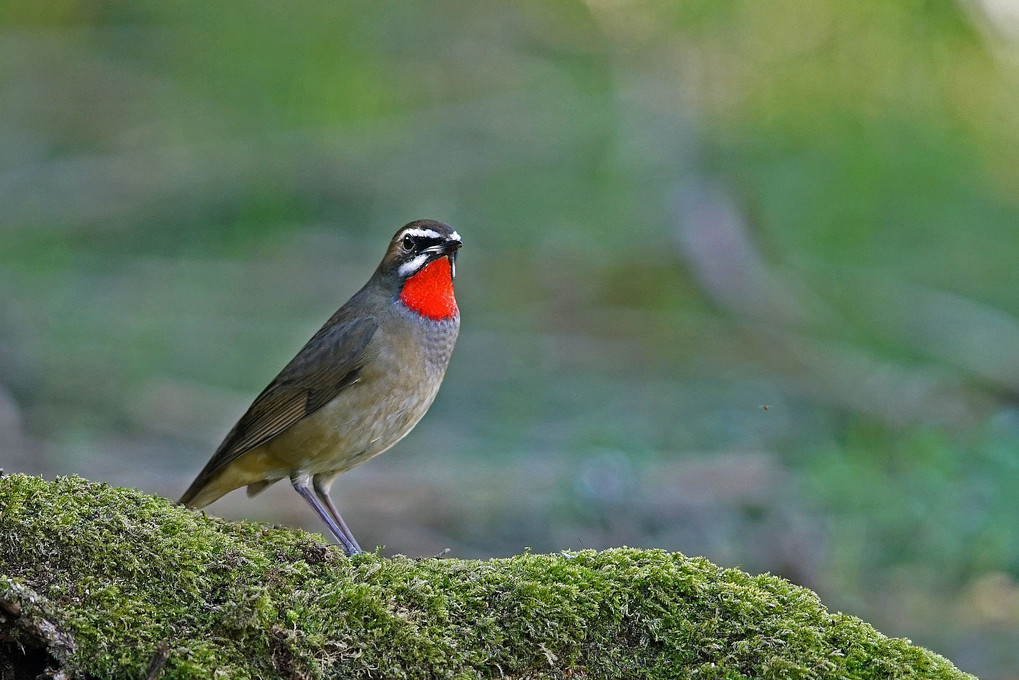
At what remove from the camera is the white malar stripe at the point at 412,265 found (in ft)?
18.4

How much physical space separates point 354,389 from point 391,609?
7.11 feet

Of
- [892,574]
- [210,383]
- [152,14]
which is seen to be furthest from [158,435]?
[152,14]

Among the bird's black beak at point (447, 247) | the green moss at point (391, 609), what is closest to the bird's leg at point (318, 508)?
the bird's black beak at point (447, 247)

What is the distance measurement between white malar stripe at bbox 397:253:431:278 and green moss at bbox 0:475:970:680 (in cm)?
227

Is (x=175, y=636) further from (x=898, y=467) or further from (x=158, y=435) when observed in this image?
(x=898, y=467)

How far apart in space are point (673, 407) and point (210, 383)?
4.08 metres

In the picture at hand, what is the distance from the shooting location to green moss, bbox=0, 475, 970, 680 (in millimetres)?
3088

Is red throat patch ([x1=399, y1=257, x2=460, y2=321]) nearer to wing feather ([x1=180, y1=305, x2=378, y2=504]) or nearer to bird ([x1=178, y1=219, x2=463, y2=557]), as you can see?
bird ([x1=178, y1=219, x2=463, y2=557])

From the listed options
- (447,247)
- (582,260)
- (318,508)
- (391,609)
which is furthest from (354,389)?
(582,260)

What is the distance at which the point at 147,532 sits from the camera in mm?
3387

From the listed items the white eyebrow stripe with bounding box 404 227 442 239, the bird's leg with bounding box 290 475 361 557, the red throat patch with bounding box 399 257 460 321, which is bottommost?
the bird's leg with bounding box 290 475 361 557

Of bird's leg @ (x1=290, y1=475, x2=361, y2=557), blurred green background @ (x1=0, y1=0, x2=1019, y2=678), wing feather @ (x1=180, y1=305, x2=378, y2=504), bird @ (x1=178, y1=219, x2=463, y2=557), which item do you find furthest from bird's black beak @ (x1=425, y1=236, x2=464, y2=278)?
blurred green background @ (x1=0, y1=0, x2=1019, y2=678)

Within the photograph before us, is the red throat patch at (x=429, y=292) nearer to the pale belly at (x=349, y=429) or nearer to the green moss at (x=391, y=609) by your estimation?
the pale belly at (x=349, y=429)

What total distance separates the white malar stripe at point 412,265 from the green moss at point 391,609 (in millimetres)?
2273
